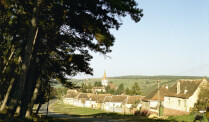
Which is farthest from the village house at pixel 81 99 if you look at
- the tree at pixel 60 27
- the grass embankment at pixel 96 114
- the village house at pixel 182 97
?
the tree at pixel 60 27

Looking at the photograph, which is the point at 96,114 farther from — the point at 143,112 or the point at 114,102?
the point at 114,102

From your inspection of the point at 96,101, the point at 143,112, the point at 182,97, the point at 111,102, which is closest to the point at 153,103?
the point at 143,112

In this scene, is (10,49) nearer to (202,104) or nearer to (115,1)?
(115,1)

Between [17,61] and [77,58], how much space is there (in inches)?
467

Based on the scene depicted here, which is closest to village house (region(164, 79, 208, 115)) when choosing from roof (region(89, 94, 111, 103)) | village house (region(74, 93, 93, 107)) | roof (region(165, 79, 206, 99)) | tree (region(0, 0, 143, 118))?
roof (region(165, 79, 206, 99))

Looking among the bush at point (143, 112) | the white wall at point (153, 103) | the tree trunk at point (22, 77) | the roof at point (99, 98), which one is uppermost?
the tree trunk at point (22, 77)

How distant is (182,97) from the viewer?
44188 millimetres

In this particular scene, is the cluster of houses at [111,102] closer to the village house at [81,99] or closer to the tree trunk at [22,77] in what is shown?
the village house at [81,99]

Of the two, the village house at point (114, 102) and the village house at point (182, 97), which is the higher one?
the village house at point (182, 97)

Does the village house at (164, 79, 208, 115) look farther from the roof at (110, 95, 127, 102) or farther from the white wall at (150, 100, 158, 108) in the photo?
the roof at (110, 95, 127, 102)

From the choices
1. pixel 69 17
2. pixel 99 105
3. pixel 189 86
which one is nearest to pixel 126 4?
pixel 69 17

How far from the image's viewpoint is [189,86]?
45938mm

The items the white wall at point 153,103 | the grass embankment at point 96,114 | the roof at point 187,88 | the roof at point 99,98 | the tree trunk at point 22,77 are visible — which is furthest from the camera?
the roof at point 99,98

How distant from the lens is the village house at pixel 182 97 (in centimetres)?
4272
